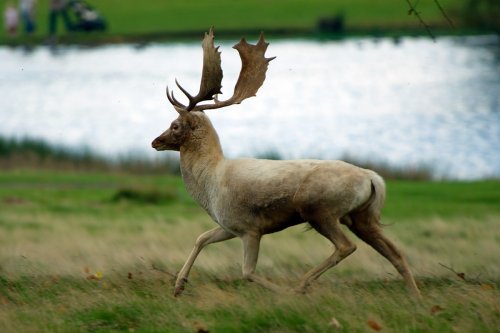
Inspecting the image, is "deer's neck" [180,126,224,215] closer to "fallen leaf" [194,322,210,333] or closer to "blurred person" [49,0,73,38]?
"fallen leaf" [194,322,210,333]

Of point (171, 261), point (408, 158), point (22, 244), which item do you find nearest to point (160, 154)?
point (408, 158)

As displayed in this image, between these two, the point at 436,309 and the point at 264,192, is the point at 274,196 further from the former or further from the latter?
the point at 436,309

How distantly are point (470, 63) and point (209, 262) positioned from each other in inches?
1823

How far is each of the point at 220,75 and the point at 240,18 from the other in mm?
63216

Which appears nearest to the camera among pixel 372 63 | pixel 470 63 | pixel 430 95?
pixel 430 95

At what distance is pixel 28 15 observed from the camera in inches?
2815

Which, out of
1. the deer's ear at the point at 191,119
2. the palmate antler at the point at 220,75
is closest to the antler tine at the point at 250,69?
the palmate antler at the point at 220,75

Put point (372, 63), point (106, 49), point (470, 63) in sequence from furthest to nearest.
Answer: point (106, 49) < point (372, 63) < point (470, 63)

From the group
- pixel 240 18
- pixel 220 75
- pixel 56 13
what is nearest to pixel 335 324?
pixel 220 75

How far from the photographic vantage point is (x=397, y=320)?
765 cm

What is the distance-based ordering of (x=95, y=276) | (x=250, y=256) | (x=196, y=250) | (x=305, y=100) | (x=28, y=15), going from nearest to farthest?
1. (x=250, y=256)
2. (x=196, y=250)
3. (x=95, y=276)
4. (x=305, y=100)
5. (x=28, y=15)

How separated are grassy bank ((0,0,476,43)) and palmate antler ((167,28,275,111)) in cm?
5132

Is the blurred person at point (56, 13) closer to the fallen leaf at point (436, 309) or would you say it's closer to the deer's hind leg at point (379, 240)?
the deer's hind leg at point (379, 240)

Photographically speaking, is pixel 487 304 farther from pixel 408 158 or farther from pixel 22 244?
pixel 408 158
